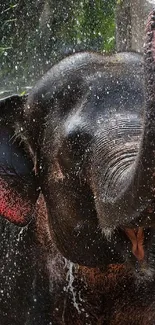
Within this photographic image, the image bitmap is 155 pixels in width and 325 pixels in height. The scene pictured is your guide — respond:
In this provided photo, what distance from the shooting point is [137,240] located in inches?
98.6

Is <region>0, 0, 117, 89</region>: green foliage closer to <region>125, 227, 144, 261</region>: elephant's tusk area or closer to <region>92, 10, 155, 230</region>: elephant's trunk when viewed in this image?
<region>125, 227, 144, 261</region>: elephant's tusk area

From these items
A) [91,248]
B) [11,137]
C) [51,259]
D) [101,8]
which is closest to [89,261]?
[91,248]

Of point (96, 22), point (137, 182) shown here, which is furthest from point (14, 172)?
point (96, 22)

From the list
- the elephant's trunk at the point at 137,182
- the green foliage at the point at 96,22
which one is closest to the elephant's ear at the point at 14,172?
the elephant's trunk at the point at 137,182

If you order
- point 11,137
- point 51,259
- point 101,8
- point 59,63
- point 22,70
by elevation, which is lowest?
point 51,259

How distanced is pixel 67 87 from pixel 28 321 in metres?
0.89

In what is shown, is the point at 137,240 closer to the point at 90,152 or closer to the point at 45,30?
the point at 90,152

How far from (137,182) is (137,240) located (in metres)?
0.56

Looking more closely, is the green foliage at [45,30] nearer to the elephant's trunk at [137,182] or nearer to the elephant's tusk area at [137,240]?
the elephant's tusk area at [137,240]

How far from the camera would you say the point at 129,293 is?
2.98 metres

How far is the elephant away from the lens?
8.06ft

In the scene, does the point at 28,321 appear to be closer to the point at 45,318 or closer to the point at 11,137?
the point at 45,318

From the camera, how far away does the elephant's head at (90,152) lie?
2305 millimetres

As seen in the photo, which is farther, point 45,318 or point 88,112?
point 45,318
